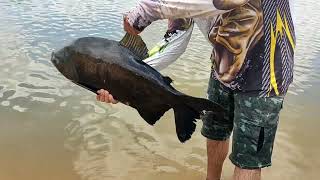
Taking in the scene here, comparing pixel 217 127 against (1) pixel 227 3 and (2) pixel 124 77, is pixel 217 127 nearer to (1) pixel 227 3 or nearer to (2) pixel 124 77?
(2) pixel 124 77

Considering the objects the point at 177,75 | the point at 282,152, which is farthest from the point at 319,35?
the point at 282,152

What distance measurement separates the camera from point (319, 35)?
423 inches

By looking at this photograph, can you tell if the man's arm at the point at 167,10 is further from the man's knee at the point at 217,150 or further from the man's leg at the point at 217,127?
the man's knee at the point at 217,150

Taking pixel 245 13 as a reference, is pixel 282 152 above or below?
below

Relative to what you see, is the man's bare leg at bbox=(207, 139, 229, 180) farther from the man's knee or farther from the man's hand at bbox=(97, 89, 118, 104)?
the man's hand at bbox=(97, 89, 118, 104)

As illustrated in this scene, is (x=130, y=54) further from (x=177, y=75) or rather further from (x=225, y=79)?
(x=177, y=75)

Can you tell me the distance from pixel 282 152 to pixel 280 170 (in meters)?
0.40

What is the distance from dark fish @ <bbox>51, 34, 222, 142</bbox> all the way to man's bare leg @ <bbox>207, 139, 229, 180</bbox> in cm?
79

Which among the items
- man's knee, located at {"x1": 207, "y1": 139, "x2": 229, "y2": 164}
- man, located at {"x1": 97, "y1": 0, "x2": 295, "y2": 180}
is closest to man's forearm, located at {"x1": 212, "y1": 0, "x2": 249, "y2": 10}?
man, located at {"x1": 97, "y1": 0, "x2": 295, "y2": 180}

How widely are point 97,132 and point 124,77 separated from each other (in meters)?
2.25

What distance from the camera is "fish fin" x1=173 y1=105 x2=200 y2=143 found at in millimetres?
2869

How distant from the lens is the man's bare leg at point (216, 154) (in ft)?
12.0

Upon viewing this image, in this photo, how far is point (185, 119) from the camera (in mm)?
2904

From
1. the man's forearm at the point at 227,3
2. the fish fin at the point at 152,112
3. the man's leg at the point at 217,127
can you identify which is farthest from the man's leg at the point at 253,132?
the man's forearm at the point at 227,3
